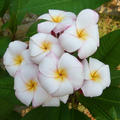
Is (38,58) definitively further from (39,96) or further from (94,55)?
(94,55)

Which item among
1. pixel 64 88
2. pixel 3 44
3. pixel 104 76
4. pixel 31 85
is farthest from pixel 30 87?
pixel 3 44

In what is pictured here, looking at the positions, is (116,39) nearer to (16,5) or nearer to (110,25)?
(16,5)

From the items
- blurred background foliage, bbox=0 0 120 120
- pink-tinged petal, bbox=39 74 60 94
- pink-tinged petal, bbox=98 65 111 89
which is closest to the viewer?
pink-tinged petal, bbox=39 74 60 94

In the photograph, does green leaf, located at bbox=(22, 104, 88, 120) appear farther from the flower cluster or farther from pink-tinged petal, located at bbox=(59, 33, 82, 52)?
pink-tinged petal, located at bbox=(59, 33, 82, 52)

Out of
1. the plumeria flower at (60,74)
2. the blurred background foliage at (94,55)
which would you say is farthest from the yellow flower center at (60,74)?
the blurred background foliage at (94,55)

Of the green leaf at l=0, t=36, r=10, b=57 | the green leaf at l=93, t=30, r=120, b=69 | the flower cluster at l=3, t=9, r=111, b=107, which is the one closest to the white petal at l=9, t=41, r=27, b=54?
the flower cluster at l=3, t=9, r=111, b=107

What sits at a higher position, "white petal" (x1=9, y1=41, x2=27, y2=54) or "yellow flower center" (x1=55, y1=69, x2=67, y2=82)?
"white petal" (x1=9, y1=41, x2=27, y2=54)
